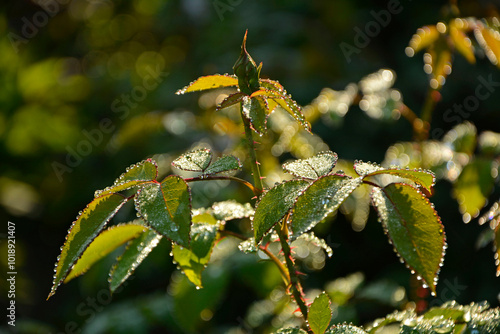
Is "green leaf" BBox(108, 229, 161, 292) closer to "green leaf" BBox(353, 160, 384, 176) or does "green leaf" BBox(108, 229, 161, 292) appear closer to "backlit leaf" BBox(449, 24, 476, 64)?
"green leaf" BBox(353, 160, 384, 176)

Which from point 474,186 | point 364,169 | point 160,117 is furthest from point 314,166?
point 160,117

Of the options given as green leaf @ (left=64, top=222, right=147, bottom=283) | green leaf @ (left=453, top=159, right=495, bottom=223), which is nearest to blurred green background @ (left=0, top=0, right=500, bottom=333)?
green leaf @ (left=453, top=159, right=495, bottom=223)

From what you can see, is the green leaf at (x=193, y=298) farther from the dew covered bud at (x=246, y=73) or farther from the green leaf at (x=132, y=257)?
the dew covered bud at (x=246, y=73)

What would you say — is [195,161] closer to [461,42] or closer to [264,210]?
[264,210]

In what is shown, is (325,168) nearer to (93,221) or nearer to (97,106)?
(93,221)

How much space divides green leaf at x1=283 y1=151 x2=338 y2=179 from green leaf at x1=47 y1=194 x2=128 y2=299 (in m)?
0.26

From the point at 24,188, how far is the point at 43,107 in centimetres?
55

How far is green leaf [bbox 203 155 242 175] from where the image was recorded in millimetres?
733

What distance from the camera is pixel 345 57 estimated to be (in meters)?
3.06

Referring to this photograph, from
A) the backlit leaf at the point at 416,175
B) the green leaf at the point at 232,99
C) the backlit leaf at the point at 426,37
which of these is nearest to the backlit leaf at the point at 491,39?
the backlit leaf at the point at 426,37

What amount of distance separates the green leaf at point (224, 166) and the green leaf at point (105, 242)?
0.21 metres

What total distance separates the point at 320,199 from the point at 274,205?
0.22ft

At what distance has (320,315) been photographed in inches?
27.9

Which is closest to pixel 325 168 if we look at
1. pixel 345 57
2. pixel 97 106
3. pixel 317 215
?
pixel 317 215
